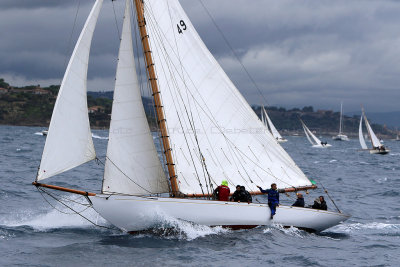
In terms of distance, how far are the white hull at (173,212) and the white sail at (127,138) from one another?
0.82 m

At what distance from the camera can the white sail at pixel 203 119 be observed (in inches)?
892

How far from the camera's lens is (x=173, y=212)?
20328 millimetres

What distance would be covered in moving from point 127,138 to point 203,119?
12.2 feet

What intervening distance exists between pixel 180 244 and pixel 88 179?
2257 centimetres

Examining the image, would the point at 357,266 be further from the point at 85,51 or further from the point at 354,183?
the point at 354,183

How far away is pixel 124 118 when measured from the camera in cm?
2105

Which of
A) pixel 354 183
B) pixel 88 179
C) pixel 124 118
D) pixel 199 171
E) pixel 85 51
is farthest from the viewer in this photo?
pixel 354 183

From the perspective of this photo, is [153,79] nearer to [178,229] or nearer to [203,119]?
[203,119]

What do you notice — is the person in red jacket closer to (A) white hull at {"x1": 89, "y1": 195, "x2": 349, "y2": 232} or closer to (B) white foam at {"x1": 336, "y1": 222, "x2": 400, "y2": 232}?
(A) white hull at {"x1": 89, "y1": 195, "x2": 349, "y2": 232}

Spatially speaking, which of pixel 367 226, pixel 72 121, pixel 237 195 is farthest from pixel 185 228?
pixel 367 226

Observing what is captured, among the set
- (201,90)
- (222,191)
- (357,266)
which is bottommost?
(357,266)

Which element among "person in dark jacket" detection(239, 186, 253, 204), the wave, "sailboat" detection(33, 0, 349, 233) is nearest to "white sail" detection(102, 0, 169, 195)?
"sailboat" detection(33, 0, 349, 233)

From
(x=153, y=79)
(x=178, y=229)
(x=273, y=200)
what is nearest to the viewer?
(x=178, y=229)

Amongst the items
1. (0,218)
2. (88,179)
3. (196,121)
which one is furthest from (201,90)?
(88,179)
